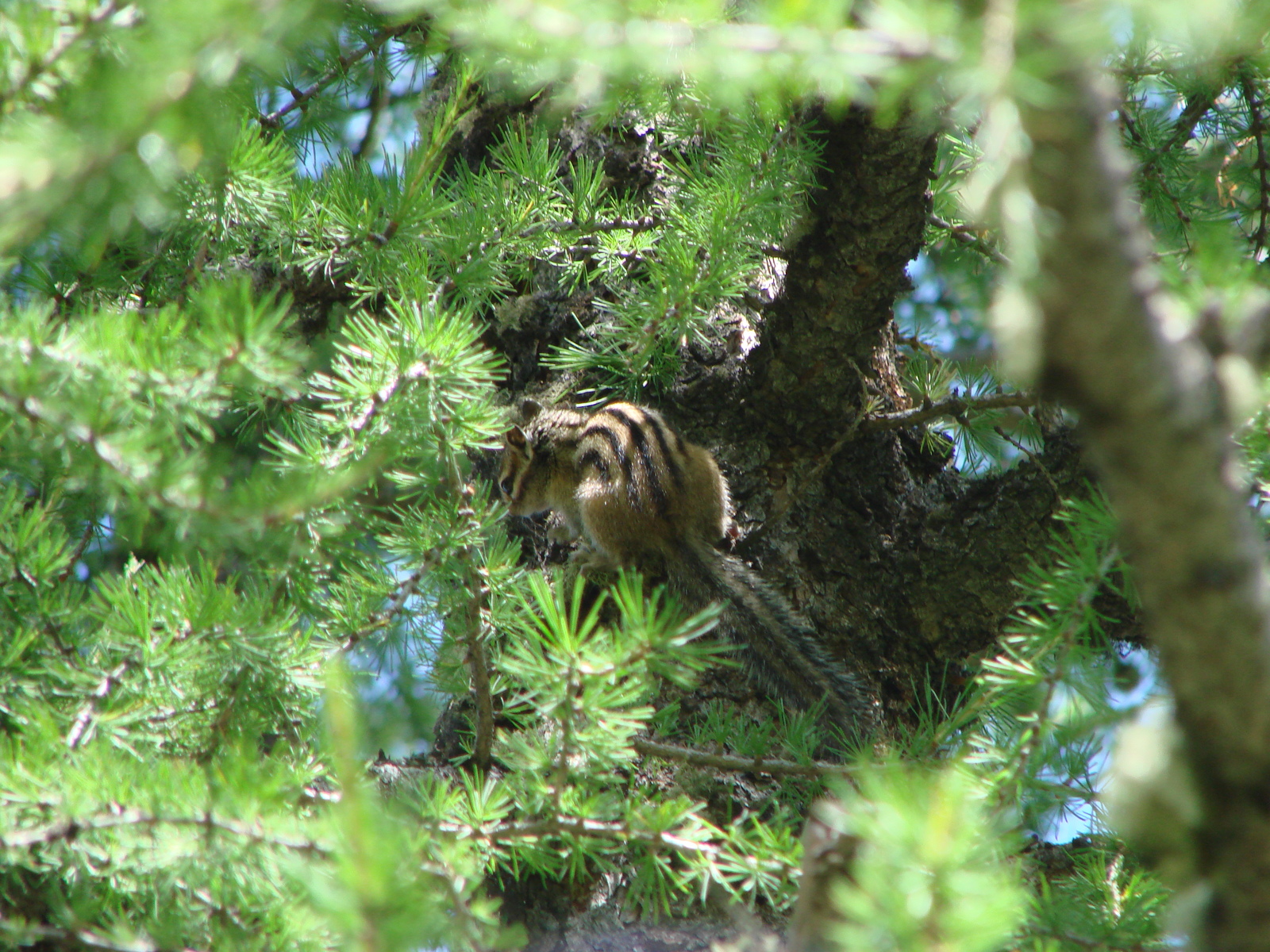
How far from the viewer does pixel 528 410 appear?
6.65 feet

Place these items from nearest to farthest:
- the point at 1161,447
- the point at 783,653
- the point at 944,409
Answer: the point at 1161,447, the point at 783,653, the point at 944,409

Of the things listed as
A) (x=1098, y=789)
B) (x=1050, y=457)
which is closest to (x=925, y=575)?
(x=1050, y=457)

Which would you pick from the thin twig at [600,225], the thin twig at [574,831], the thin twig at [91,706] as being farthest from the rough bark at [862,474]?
the thin twig at [91,706]

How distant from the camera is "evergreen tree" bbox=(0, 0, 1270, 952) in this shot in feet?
1.56

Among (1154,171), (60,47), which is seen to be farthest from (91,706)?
(1154,171)

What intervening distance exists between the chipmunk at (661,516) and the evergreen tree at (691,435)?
0.08 m

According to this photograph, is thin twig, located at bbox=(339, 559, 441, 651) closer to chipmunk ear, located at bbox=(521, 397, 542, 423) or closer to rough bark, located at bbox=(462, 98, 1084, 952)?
rough bark, located at bbox=(462, 98, 1084, 952)

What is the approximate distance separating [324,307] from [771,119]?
1.08m

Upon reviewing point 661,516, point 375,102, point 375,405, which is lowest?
point 375,405

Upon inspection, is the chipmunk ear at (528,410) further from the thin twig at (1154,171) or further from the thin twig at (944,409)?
the thin twig at (1154,171)

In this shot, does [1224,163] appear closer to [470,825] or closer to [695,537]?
[695,537]

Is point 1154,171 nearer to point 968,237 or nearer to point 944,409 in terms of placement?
point 968,237

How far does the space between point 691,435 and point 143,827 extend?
148 centimetres

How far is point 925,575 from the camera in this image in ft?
5.61
